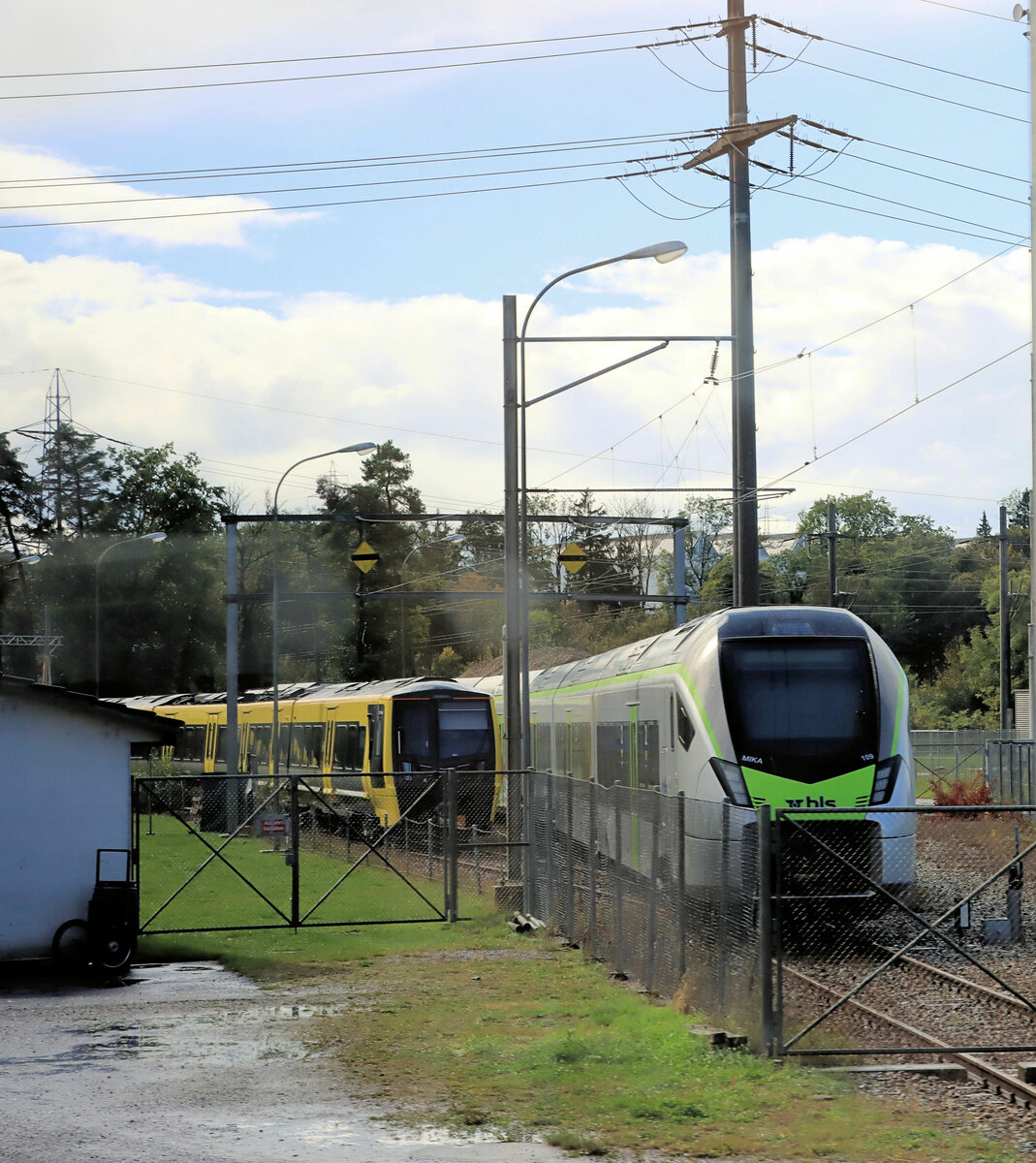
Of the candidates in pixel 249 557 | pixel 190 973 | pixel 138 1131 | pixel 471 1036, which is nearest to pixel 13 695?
pixel 190 973

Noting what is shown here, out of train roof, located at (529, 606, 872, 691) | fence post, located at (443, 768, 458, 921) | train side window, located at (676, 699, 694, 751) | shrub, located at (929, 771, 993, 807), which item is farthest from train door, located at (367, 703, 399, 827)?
train side window, located at (676, 699, 694, 751)

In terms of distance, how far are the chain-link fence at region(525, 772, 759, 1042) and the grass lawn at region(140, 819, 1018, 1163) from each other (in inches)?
13.2

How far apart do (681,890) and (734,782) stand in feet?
15.3

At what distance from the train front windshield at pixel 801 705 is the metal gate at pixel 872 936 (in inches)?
36.8

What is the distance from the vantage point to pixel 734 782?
54.4 ft

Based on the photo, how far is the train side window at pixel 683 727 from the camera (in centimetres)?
1750

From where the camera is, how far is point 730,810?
36.1ft

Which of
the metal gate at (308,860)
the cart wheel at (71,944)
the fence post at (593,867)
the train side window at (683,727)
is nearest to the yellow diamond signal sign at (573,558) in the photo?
the metal gate at (308,860)

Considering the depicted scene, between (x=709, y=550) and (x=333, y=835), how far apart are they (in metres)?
67.8

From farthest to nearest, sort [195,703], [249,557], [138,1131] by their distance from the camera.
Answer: [249,557], [195,703], [138,1131]

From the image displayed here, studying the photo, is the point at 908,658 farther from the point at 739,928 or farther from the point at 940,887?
the point at 739,928

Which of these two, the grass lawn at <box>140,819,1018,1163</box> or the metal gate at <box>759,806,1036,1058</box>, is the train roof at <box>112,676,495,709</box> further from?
the metal gate at <box>759,806,1036,1058</box>

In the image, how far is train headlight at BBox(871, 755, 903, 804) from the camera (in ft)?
54.9

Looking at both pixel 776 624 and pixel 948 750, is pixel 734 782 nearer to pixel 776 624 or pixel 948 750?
pixel 776 624
